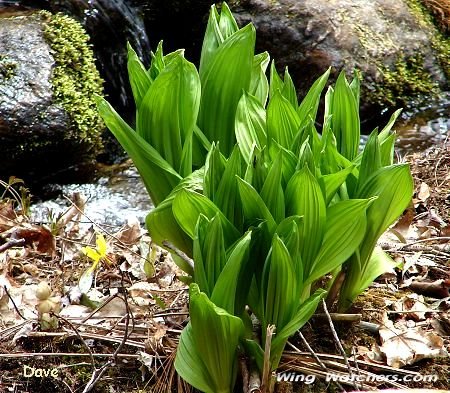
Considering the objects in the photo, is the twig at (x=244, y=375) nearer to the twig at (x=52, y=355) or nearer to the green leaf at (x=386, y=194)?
the twig at (x=52, y=355)

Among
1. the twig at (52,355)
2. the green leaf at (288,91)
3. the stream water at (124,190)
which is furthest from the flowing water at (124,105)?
the green leaf at (288,91)

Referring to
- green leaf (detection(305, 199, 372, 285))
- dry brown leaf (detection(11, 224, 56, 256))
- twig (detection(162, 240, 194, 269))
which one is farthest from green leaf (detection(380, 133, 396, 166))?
dry brown leaf (detection(11, 224, 56, 256))

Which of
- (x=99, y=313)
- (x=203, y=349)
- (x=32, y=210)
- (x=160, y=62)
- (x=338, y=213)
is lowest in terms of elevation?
(x=32, y=210)

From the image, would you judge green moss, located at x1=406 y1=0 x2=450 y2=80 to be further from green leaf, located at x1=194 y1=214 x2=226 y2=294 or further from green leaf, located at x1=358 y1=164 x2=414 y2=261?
green leaf, located at x1=194 y1=214 x2=226 y2=294

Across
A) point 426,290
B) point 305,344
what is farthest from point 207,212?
point 426,290

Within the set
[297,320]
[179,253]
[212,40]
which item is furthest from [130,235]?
[297,320]

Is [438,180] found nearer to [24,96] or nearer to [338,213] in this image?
[338,213]
